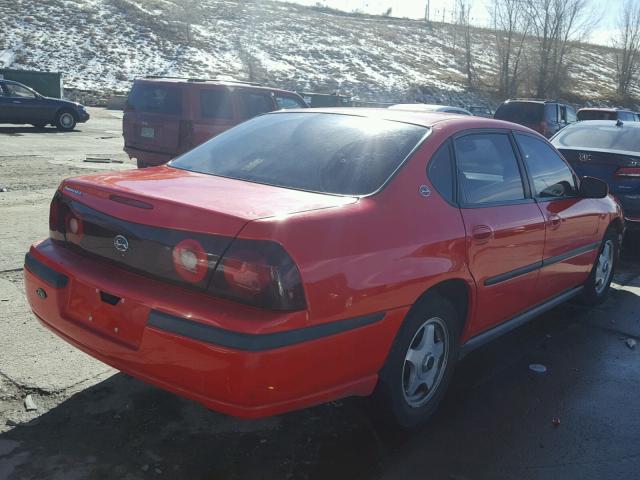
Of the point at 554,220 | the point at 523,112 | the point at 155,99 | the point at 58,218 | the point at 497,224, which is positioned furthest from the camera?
the point at 523,112

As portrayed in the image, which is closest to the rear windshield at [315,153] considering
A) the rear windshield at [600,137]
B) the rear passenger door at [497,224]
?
the rear passenger door at [497,224]

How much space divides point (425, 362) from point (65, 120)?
18.7 metres

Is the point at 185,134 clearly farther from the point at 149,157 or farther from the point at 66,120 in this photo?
the point at 66,120

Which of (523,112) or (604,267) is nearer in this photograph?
(604,267)

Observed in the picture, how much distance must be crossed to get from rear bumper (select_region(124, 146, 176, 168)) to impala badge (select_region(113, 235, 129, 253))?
6.85m

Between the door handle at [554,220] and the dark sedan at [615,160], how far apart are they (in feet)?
11.7

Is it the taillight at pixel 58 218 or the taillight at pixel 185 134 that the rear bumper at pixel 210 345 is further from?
the taillight at pixel 185 134

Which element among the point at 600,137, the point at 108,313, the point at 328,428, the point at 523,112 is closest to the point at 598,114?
the point at 523,112

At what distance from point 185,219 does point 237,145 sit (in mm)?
1265

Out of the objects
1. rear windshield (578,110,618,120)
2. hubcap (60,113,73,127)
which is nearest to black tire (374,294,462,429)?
rear windshield (578,110,618,120)

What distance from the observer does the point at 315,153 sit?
3471mm

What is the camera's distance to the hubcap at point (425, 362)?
3.31m

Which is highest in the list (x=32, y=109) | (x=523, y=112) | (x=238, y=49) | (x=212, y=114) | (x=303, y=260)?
(x=238, y=49)

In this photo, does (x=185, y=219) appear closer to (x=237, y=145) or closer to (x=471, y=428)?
(x=237, y=145)
